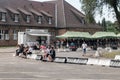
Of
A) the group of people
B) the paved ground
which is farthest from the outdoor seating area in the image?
the paved ground

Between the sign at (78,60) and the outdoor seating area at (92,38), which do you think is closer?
the sign at (78,60)

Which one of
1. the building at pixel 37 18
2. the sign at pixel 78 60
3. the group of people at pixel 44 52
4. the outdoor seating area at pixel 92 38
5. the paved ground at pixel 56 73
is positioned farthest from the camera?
the building at pixel 37 18

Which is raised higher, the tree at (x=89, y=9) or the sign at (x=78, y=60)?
the tree at (x=89, y=9)

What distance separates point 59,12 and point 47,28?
580cm

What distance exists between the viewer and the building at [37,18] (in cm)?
8206

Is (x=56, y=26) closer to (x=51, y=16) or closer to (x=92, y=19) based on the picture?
(x=51, y=16)

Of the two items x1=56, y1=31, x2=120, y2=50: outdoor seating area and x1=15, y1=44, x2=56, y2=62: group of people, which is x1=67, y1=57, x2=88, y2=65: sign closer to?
x1=15, y1=44, x2=56, y2=62: group of people

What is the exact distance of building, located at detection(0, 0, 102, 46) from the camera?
269 feet

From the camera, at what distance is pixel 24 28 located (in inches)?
3364

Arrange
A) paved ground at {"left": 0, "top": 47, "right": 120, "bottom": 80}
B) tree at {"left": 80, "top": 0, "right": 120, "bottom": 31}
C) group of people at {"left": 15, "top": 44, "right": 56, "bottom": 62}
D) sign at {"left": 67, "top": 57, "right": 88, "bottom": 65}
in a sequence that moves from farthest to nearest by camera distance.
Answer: tree at {"left": 80, "top": 0, "right": 120, "bottom": 31} < group of people at {"left": 15, "top": 44, "right": 56, "bottom": 62} < sign at {"left": 67, "top": 57, "right": 88, "bottom": 65} < paved ground at {"left": 0, "top": 47, "right": 120, "bottom": 80}

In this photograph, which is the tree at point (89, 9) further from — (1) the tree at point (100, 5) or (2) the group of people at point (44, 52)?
(2) the group of people at point (44, 52)

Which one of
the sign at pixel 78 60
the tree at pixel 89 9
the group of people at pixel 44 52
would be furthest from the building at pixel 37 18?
the sign at pixel 78 60

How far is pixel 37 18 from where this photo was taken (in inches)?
3514

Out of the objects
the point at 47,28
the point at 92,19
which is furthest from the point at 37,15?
the point at 92,19
